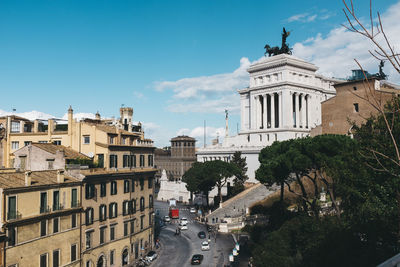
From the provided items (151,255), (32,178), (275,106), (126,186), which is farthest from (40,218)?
(275,106)

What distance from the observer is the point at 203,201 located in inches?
3782

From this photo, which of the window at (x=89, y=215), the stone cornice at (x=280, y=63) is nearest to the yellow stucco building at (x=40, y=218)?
the window at (x=89, y=215)

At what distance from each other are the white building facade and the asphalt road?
2858 centimetres

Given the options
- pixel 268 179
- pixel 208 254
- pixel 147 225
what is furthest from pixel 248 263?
pixel 147 225

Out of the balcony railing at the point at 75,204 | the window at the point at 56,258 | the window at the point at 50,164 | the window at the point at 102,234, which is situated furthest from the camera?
the window at the point at 102,234

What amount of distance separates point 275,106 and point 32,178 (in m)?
79.6

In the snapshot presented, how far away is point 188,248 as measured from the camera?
5647 centimetres

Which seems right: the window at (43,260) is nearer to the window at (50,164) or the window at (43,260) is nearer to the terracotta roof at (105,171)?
the terracotta roof at (105,171)

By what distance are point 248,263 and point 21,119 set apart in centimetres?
3704

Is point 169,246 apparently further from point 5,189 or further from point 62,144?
point 5,189

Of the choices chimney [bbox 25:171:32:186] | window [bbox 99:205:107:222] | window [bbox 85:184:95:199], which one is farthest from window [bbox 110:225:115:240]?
chimney [bbox 25:171:32:186]

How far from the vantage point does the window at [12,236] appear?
31.2 meters

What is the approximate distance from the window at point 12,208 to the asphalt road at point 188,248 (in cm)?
2128

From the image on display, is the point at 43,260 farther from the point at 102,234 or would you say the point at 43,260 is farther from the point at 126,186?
the point at 126,186
